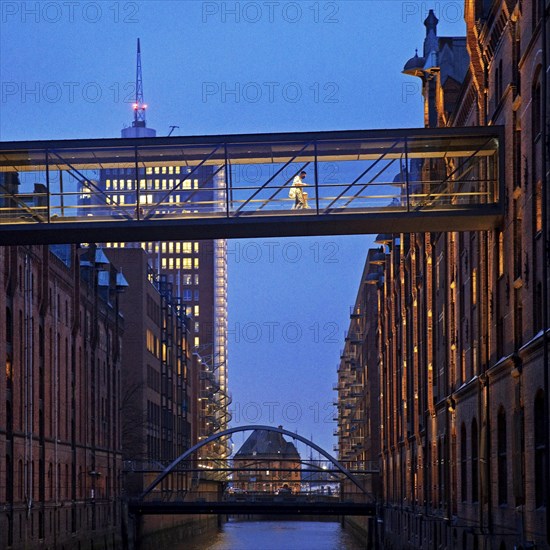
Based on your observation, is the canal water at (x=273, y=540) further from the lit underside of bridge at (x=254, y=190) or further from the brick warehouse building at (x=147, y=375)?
the lit underside of bridge at (x=254, y=190)

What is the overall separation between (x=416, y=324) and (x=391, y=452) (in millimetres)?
19713

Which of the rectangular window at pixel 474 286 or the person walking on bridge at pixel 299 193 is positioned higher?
the person walking on bridge at pixel 299 193

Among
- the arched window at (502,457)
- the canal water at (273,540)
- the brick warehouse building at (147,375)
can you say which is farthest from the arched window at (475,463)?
the canal water at (273,540)

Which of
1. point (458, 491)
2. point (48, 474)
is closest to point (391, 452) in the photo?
point (48, 474)

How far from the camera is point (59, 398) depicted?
65000 millimetres

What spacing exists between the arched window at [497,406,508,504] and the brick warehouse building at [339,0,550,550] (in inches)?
1.9

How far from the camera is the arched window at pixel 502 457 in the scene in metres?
33.2

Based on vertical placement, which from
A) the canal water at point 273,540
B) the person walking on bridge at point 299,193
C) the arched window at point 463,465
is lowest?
the canal water at point 273,540

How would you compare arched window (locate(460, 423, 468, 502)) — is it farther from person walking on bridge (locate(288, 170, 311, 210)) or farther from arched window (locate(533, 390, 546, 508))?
arched window (locate(533, 390, 546, 508))

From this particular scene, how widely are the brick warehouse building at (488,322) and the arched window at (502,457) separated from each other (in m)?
0.05

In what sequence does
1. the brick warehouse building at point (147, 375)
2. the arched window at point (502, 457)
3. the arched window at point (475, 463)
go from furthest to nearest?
the brick warehouse building at point (147, 375)
the arched window at point (475, 463)
the arched window at point (502, 457)

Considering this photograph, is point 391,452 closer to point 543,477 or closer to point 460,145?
point 460,145

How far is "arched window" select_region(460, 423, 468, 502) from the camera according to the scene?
41.2m

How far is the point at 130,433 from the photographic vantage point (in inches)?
3789
